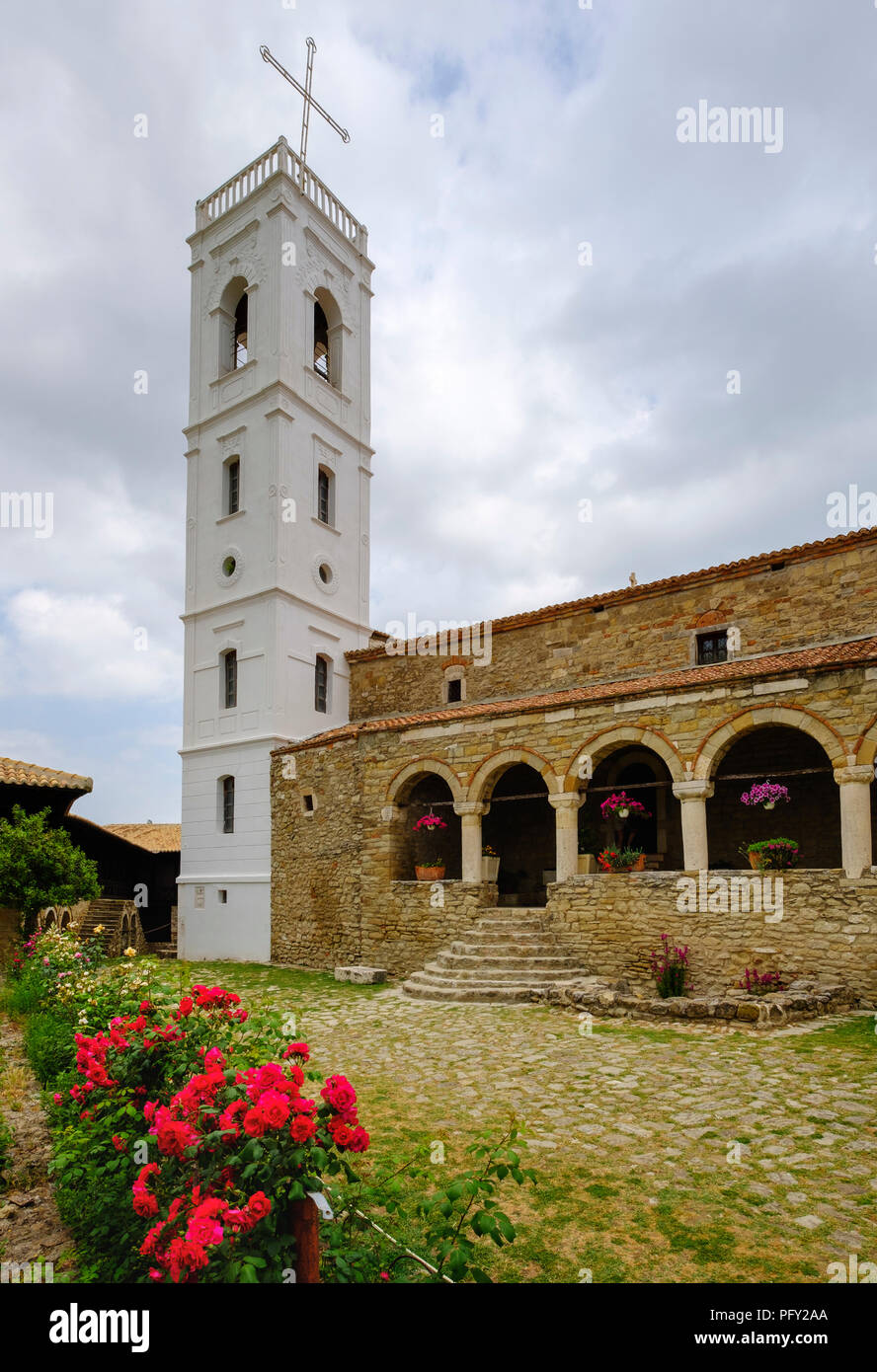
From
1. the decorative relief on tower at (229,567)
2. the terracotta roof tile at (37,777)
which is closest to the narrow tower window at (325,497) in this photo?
the decorative relief on tower at (229,567)

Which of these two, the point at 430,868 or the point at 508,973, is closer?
the point at 508,973

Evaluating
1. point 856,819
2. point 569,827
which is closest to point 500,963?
point 569,827

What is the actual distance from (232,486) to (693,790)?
592 inches

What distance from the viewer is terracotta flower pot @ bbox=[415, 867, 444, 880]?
14750mm

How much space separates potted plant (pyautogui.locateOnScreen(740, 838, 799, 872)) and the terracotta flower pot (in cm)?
573

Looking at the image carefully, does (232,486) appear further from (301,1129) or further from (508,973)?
(301,1129)

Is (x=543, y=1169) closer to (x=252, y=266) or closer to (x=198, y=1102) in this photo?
(x=198, y=1102)

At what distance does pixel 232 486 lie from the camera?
21.4 metres

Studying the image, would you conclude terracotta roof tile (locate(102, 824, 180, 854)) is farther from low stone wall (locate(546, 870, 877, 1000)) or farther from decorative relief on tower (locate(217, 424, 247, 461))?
low stone wall (locate(546, 870, 877, 1000))

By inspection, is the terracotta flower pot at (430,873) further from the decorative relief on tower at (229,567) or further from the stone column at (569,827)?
the decorative relief on tower at (229,567)

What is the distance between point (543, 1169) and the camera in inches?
195

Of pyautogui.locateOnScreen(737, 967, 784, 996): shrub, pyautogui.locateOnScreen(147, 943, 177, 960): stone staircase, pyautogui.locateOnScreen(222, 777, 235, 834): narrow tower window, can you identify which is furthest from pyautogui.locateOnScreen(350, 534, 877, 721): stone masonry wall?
pyautogui.locateOnScreen(147, 943, 177, 960): stone staircase

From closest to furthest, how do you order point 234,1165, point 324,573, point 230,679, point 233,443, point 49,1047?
point 234,1165
point 49,1047
point 230,679
point 233,443
point 324,573
